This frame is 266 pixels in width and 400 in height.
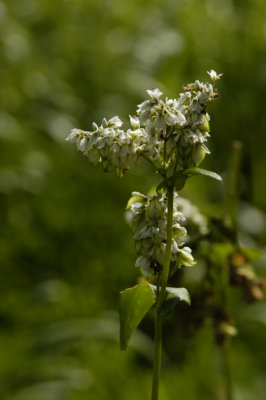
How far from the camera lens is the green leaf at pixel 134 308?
750 millimetres

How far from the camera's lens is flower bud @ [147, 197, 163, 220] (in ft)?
2.40

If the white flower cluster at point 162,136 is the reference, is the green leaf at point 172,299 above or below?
below

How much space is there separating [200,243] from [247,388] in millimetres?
1470

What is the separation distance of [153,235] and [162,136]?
14 centimetres

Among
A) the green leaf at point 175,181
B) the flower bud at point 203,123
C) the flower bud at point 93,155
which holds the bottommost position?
the green leaf at point 175,181

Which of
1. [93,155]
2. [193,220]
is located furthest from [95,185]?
[93,155]

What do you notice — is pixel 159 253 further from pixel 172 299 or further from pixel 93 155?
pixel 93 155

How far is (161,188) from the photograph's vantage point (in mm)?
750

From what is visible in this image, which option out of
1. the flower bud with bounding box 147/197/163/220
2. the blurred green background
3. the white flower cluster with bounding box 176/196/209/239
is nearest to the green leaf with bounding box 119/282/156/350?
the flower bud with bounding box 147/197/163/220

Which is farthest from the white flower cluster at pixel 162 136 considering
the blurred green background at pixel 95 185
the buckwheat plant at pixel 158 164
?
the blurred green background at pixel 95 185

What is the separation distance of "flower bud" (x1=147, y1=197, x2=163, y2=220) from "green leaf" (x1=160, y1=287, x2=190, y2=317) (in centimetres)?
12

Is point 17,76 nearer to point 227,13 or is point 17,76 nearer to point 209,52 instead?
point 209,52

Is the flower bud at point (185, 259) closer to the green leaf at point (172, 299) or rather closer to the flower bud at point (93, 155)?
the green leaf at point (172, 299)

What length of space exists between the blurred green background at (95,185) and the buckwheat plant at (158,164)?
108cm
